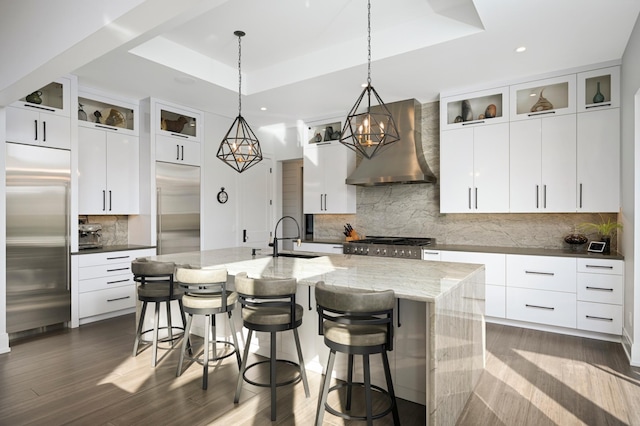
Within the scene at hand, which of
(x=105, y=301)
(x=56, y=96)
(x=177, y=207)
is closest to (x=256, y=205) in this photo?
(x=177, y=207)

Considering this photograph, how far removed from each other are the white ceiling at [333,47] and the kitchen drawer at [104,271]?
2156 mm

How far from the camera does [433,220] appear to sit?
5.27m

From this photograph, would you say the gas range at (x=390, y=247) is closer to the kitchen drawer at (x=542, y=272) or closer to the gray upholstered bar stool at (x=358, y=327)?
the kitchen drawer at (x=542, y=272)

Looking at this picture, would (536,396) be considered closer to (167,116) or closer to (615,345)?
(615,345)

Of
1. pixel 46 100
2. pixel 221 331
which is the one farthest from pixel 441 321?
pixel 46 100

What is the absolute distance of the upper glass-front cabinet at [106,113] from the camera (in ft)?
15.3

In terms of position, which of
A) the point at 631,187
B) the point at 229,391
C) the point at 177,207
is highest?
the point at 631,187

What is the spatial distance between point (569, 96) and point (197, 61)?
4112mm

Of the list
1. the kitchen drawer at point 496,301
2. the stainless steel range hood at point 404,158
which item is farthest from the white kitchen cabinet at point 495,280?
the stainless steel range hood at point 404,158

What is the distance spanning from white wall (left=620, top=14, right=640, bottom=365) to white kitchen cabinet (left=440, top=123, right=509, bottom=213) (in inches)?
44.4

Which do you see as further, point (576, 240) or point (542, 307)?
point (576, 240)

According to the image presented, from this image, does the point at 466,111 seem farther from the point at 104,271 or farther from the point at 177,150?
the point at 104,271

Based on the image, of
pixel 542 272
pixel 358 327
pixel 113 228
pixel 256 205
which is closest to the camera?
pixel 358 327

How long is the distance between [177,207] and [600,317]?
519 centimetres
